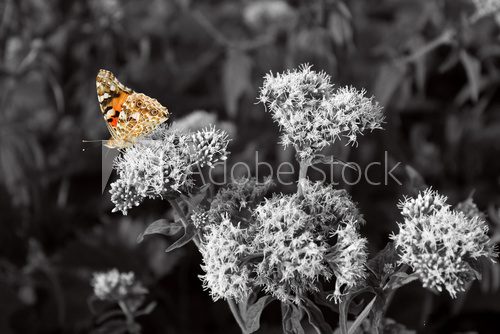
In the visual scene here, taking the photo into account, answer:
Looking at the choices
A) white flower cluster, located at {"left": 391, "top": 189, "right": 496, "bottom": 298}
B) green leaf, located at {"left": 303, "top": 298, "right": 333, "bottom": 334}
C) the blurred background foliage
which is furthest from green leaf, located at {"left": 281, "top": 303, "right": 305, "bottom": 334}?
the blurred background foliage

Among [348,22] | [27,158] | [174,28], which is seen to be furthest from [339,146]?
[174,28]

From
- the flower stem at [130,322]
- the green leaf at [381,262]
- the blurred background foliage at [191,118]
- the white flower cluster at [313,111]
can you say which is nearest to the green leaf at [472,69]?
the blurred background foliage at [191,118]

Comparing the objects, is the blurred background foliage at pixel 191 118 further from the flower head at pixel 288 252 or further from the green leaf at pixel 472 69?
the flower head at pixel 288 252

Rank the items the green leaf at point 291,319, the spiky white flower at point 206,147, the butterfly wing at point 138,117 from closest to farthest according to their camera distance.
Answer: the green leaf at point 291,319 < the spiky white flower at point 206,147 < the butterfly wing at point 138,117

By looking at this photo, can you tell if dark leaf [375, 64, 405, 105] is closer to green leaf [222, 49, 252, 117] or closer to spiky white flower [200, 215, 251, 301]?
green leaf [222, 49, 252, 117]

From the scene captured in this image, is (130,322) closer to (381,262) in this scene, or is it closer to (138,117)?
(138,117)

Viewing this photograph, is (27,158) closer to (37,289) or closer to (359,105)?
(37,289)
